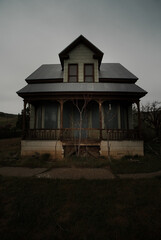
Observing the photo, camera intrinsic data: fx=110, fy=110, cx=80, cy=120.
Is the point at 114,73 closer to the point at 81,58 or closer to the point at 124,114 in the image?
the point at 81,58

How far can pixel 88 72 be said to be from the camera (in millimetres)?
10797

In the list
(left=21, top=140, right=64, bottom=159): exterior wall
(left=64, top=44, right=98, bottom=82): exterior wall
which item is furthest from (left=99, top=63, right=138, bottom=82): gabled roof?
(left=21, top=140, right=64, bottom=159): exterior wall

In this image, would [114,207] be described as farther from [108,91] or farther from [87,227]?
[108,91]

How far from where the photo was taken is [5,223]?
7.89 ft

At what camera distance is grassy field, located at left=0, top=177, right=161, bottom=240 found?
2129 millimetres

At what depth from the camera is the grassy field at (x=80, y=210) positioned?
83.8 inches

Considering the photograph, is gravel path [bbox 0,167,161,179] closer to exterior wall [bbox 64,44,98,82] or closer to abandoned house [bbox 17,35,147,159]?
abandoned house [bbox 17,35,147,159]

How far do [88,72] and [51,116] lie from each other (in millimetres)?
5567

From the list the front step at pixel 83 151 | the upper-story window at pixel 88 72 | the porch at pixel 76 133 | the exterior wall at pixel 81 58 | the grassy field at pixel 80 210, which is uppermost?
the exterior wall at pixel 81 58

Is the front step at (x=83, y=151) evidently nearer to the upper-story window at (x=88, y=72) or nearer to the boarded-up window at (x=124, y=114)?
the boarded-up window at (x=124, y=114)

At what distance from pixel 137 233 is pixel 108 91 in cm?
782

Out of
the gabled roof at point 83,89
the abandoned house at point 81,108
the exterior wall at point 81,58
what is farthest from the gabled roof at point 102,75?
the gabled roof at point 83,89

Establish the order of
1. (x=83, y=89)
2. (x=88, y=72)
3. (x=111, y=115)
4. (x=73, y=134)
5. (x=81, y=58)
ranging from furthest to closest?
(x=81, y=58)
(x=88, y=72)
(x=111, y=115)
(x=73, y=134)
(x=83, y=89)

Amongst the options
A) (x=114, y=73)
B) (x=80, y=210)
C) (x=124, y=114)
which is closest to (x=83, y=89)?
(x=124, y=114)
